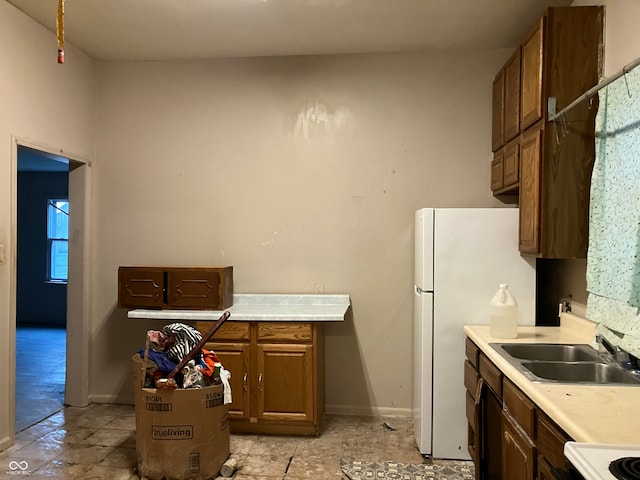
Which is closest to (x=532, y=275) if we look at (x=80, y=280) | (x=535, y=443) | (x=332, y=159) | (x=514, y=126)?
(x=514, y=126)

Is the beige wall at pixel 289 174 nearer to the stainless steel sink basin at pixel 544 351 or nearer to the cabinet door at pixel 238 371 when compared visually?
the cabinet door at pixel 238 371

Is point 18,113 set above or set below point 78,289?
above

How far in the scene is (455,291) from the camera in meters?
2.92

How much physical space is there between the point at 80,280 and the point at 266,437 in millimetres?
1919

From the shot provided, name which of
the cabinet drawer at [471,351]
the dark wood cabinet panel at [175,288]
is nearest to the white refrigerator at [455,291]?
the cabinet drawer at [471,351]

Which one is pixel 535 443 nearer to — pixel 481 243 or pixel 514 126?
pixel 481 243

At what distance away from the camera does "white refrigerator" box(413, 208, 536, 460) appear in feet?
9.50

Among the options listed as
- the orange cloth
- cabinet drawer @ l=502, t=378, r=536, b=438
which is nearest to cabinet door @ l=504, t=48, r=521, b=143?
cabinet drawer @ l=502, t=378, r=536, b=438

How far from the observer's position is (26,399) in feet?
12.8

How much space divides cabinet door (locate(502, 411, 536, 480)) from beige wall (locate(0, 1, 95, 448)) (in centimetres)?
286

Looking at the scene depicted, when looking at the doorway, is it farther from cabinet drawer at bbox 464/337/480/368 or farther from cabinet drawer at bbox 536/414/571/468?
cabinet drawer at bbox 536/414/571/468

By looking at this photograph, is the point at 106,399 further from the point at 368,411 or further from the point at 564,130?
the point at 564,130

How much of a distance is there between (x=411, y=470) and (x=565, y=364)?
1170 mm

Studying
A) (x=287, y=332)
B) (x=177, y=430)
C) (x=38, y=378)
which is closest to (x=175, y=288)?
(x=287, y=332)
